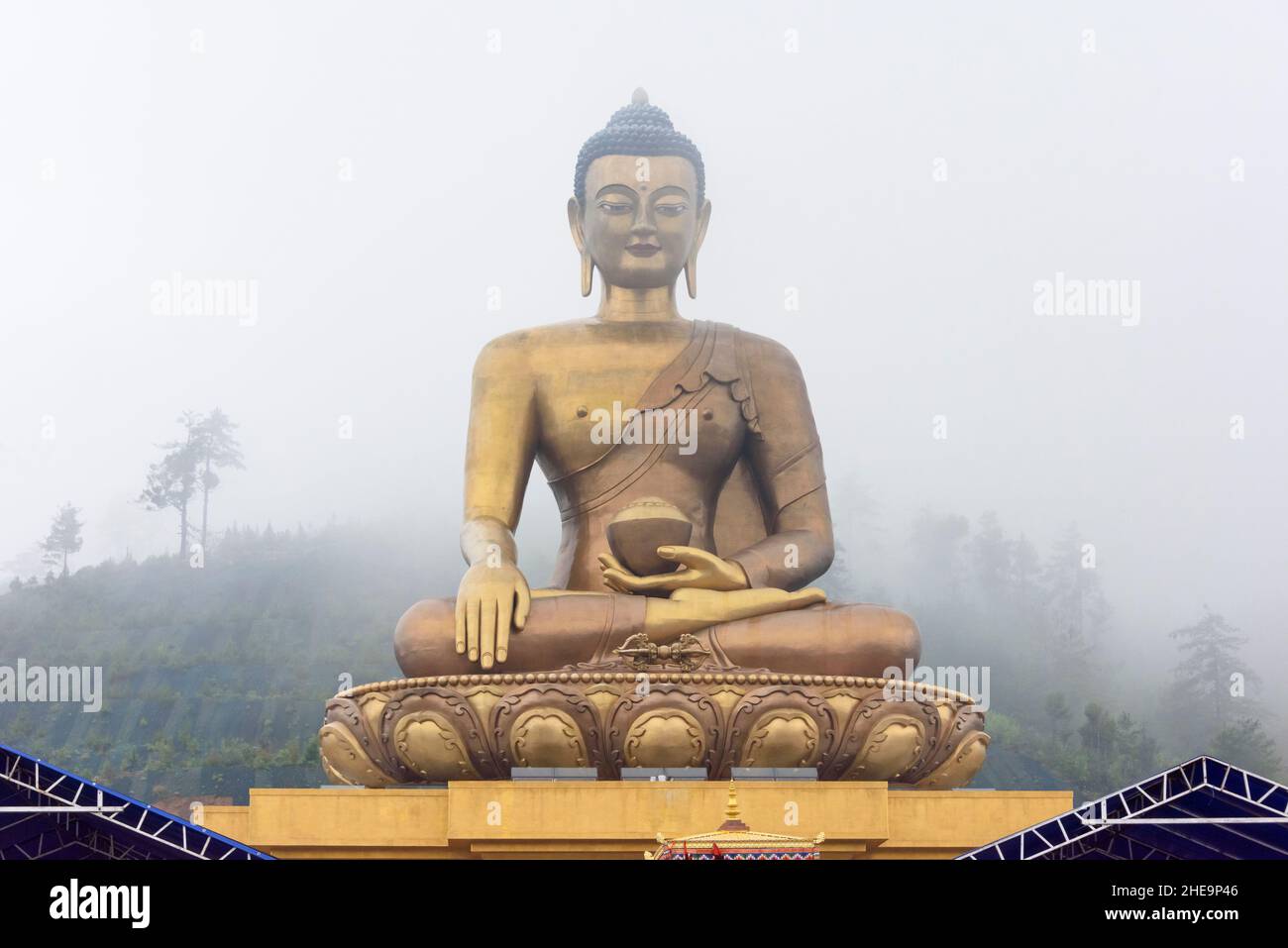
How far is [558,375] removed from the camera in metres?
12.1

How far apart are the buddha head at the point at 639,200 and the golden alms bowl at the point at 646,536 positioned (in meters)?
1.65

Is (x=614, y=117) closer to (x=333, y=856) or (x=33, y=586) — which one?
(x=333, y=856)

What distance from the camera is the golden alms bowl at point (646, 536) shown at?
1137 cm

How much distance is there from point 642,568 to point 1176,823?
12.3 feet

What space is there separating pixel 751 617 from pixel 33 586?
19.9 metres

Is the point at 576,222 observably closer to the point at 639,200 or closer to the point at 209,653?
the point at 639,200

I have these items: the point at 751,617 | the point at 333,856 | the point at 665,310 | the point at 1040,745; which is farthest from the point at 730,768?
the point at 1040,745

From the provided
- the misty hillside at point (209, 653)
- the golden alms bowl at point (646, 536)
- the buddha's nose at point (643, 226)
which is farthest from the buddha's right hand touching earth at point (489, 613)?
the misty hillside at point (209, 653)

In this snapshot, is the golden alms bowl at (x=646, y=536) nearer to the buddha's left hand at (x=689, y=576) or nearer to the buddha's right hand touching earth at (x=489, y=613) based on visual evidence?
the buddha's left hand at (x=689, y=576)

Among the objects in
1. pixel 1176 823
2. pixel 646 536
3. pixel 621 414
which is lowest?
pixel 1176 823

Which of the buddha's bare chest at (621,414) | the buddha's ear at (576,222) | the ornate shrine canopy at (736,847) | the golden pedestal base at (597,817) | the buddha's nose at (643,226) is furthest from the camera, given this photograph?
the buddha's ear at (576,222)

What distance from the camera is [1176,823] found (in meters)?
8.52

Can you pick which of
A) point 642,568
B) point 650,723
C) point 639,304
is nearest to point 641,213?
point 639,304
